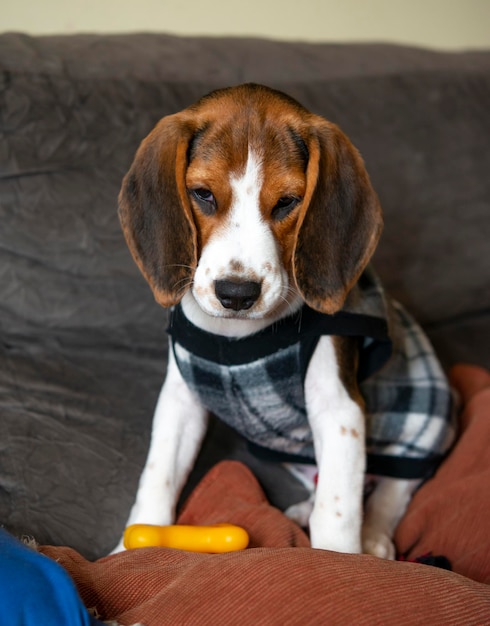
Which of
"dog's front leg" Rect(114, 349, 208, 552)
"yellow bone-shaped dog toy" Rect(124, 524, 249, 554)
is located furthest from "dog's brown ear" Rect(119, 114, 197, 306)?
"yellow bone-shaped dog toy" Rect(124, 524, 249, 554)

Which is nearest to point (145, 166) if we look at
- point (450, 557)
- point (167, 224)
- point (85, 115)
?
point (167, 224)

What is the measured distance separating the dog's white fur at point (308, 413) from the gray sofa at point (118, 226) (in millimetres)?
166

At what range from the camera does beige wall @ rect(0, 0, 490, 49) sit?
3.23 metres

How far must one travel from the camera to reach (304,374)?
79.5 inches

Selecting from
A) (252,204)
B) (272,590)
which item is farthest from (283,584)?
(252,204)

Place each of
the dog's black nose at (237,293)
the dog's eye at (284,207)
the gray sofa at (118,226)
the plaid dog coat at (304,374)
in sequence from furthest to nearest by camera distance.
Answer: the gray sofa at (118,226), the plaid dog coat at (304,374), the dog's eye at (284,207), the dog's black nose at (237,293)

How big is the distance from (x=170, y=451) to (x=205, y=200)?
735 millimetres

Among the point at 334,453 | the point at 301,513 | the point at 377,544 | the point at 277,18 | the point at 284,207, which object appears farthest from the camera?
the point at 277,18

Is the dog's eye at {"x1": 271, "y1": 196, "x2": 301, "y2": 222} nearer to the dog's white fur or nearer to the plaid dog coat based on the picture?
the dog's white fur

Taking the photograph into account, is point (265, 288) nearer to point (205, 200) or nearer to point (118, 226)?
point (205, 200)

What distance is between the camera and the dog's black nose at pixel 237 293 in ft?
5.60

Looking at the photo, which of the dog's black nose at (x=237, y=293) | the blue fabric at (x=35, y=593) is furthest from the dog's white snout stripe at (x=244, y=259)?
the blue fabric at (x=35, y=593)

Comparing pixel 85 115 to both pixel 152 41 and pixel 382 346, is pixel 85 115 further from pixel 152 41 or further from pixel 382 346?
pixel 382 346

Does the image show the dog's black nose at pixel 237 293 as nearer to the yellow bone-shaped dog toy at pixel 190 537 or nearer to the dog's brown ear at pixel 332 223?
the dog's brown ear at pixel 332 223
